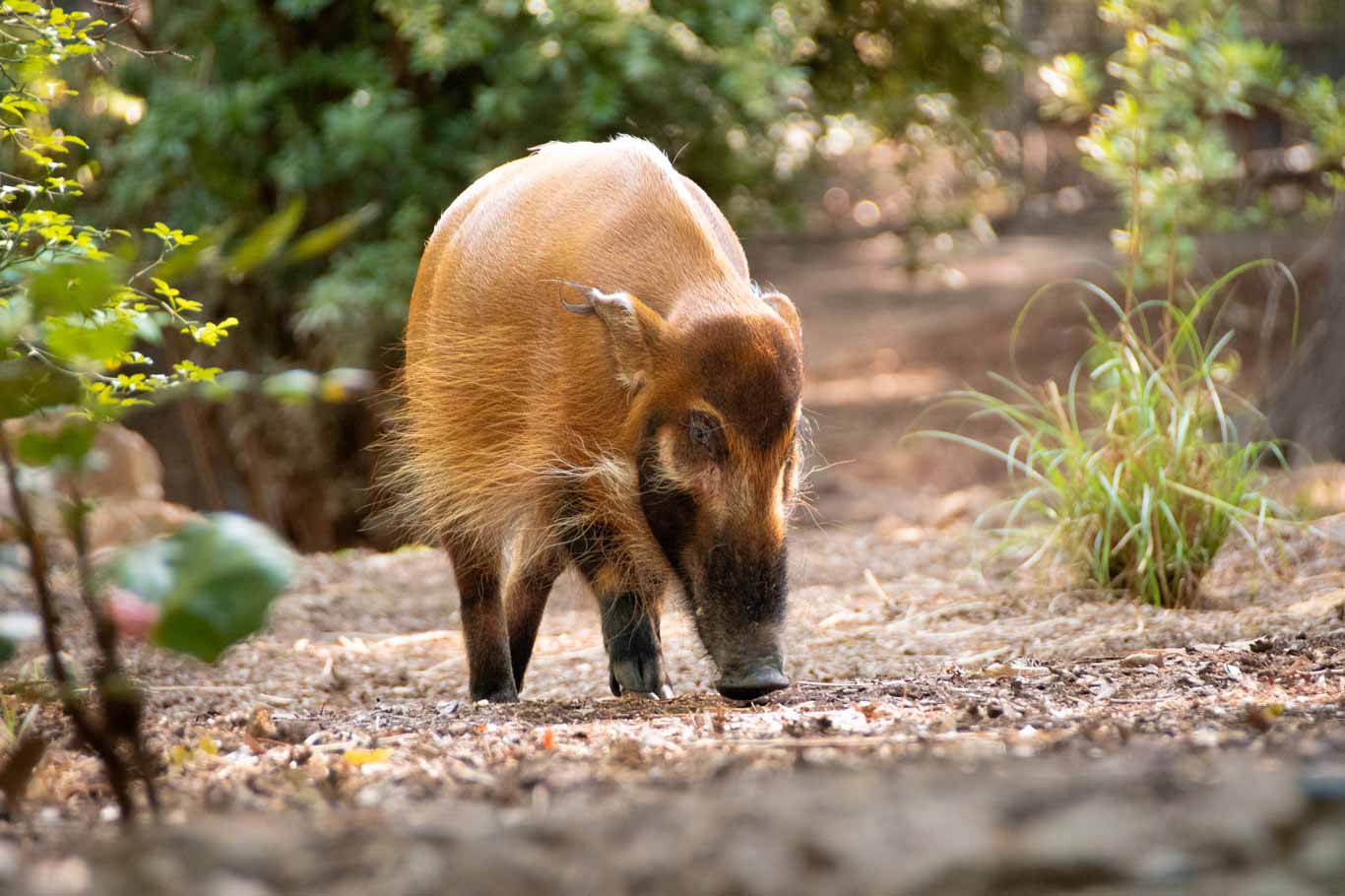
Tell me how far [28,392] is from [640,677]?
2.12 metres

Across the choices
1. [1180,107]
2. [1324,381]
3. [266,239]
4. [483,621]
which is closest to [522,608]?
[483,621]

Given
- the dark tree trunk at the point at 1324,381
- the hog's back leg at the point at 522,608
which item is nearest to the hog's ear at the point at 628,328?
the hog's back leg at the point at 522,608

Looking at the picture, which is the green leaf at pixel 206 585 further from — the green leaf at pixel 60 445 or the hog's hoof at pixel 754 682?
the hog's hoof at pixel 754 682

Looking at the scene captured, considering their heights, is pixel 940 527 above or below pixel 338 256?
below

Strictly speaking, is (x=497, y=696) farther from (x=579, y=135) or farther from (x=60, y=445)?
(x=579, y=135)

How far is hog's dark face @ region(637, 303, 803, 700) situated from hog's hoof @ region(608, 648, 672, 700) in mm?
551

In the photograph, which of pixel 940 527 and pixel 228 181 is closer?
pixel 940 527

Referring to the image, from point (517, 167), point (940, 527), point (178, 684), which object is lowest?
point (940, 527)

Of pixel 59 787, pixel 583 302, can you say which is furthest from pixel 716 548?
pixel 59 787

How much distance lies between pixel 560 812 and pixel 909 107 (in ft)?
25.2

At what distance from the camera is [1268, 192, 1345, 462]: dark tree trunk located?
6676 mm

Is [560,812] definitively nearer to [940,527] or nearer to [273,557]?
[273,557]

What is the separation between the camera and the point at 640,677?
393 centimetres

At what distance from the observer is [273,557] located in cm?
172
